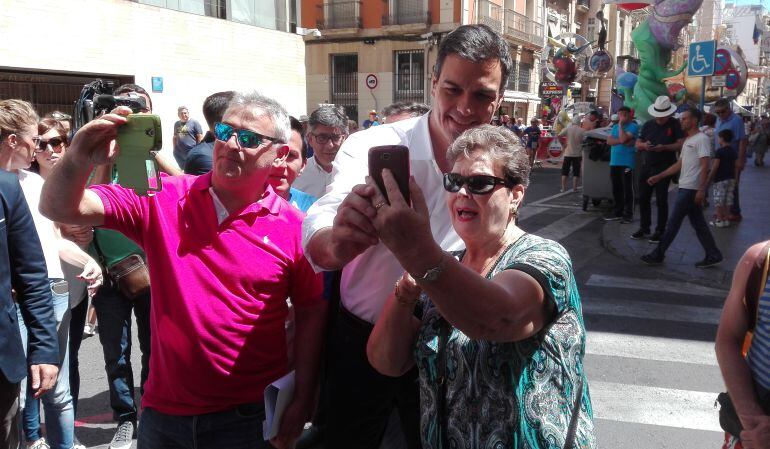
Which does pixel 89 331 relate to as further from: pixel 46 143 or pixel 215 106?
pixel 215 106

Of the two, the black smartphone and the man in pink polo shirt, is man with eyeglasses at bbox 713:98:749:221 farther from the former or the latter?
the black smartphone

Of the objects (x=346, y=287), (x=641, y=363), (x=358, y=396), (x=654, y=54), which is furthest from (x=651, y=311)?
(x=654, y=54)

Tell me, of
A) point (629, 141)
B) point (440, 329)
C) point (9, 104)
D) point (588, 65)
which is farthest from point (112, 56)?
point (588, 65)

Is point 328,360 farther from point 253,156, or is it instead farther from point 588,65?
point 588,65

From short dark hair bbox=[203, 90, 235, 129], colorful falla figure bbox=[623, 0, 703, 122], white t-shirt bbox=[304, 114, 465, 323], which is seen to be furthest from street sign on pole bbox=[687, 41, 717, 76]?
white t-shirt bbox=[304, 114, 465, 323]

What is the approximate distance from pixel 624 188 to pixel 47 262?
9.98 m

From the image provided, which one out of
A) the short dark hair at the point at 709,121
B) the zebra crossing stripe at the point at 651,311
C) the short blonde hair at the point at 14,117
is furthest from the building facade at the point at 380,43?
the short blonde hair at the point at 14,117

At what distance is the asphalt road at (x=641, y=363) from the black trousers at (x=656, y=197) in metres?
1.14

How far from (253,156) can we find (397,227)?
1.20 m

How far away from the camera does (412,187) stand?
1.34 m

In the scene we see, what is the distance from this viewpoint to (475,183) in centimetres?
174

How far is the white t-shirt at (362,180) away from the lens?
1963 millimetres

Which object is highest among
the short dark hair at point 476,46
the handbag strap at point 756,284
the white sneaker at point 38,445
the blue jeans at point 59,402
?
the short dark hair at point 476,46

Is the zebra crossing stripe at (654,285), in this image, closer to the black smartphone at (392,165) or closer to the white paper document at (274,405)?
the white paper document at (274,405)
